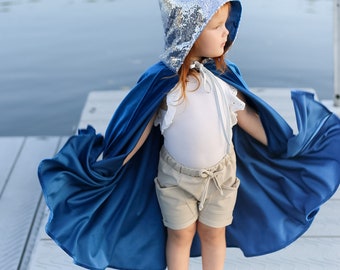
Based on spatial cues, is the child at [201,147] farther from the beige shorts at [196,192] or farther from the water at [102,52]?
the water at [102,52]

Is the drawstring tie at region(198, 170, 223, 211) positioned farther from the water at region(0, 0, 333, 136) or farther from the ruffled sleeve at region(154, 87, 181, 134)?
the water at region(0, 0, 333, 136)

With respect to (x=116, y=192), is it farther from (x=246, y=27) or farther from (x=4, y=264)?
(x=246, y=27)

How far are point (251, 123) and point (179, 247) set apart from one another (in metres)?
0.51

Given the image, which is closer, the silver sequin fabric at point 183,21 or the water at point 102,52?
the silver sequin fabric at point 183,21

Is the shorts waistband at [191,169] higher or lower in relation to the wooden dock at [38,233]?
higher

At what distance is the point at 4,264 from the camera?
8.71 feet

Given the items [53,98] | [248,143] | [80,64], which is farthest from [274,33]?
[248,143]

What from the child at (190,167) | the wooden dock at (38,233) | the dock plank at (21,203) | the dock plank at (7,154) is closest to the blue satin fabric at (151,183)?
the child at (190,167)

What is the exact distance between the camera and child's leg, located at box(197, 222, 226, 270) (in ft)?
6.96

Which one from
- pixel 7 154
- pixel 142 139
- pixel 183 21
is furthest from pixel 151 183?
pixel 7 154

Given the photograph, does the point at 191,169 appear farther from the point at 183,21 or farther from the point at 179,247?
the point at 183,21

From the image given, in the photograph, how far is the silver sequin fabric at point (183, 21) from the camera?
5.93 feet

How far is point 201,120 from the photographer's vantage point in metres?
1.96

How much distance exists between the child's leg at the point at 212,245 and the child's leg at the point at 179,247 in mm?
40
